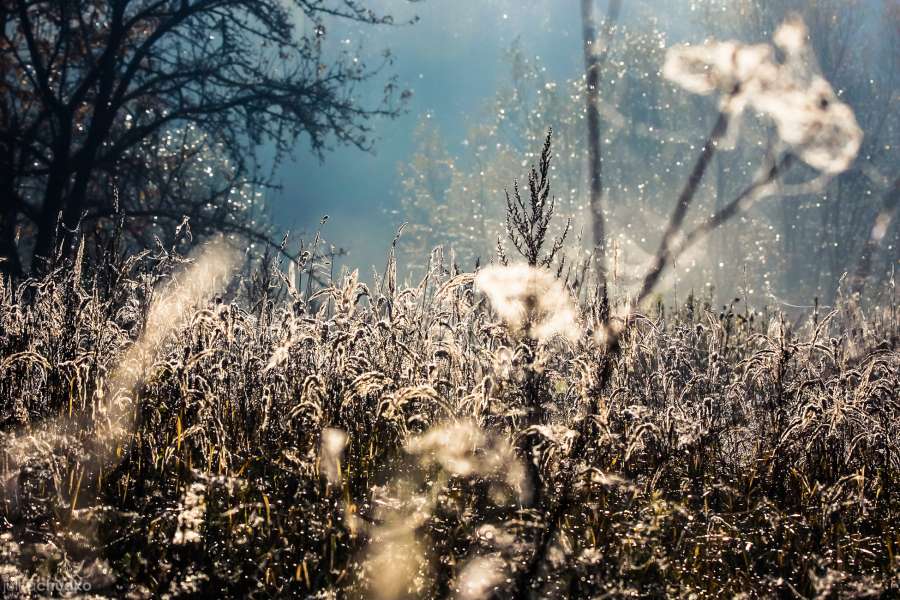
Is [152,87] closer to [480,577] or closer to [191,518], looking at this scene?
[191,518]

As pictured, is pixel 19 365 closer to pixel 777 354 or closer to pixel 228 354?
pixel 228 354

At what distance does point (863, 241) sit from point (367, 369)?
1132 inches

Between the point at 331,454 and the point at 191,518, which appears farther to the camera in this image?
the point at 331,454

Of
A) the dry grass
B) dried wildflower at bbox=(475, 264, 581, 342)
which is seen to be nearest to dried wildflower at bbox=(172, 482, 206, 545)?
the dry grass

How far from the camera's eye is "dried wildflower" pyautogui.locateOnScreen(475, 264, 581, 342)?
3.10 meters

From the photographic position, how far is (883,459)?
378cm

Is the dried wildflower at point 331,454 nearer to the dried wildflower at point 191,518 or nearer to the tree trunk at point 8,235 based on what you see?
the dried wildflower at point 191,518

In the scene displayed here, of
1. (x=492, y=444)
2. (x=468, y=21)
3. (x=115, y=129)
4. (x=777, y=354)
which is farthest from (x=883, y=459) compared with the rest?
(x=468, y=21)

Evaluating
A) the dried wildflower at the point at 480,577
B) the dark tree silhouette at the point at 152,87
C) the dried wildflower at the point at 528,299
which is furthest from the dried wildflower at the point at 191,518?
the dark tree silhouette at the point at 152,87

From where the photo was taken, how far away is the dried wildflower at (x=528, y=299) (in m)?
3.10

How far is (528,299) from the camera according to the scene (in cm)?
314

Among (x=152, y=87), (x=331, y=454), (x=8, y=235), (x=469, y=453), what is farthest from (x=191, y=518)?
(x=152, y=87)

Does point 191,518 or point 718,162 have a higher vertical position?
point 718,162

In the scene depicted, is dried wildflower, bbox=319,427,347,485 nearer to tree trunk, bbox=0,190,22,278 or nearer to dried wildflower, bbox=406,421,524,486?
dried wildflower, bbox=406,421,524,486
